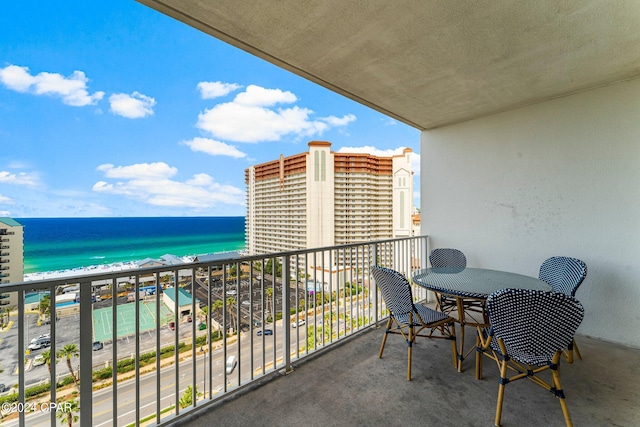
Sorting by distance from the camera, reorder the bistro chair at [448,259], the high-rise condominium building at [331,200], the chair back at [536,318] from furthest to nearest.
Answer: the high-rise condominium building at [331,200] → the bistro chair at [448,259] → the chair back at [536,318]

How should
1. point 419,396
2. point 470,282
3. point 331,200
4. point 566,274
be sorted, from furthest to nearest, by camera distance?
1. point 331,200
2. point 566,274
3. point 470,282
4. point 419,396

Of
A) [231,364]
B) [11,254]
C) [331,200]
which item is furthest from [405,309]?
[331,200]

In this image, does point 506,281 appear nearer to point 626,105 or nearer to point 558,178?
point 558,178

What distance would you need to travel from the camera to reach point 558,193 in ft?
10.6

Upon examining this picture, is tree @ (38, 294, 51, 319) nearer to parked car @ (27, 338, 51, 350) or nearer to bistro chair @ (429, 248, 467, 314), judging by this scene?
parked car @ (27, 338, 51, 350)

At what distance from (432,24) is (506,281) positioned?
7.53ft

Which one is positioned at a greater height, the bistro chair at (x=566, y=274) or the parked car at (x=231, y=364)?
the bistro chair at (x=566, y=274)

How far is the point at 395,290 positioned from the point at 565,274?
1.81 metres

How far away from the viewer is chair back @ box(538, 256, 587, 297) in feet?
8.07

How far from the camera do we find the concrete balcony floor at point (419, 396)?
5.88ft

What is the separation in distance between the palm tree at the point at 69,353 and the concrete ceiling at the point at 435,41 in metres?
2.18

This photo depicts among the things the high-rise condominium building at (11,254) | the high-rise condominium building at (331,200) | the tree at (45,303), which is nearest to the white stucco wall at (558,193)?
the tree at (45,303)

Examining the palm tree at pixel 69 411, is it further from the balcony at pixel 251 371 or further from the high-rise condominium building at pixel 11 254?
the high-rise condominium building at pixel 11 254

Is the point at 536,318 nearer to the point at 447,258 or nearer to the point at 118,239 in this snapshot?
the point at 447,258
